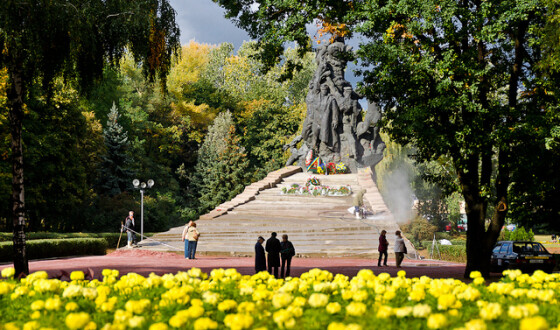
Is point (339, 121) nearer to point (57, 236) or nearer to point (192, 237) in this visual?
point (57, 236)

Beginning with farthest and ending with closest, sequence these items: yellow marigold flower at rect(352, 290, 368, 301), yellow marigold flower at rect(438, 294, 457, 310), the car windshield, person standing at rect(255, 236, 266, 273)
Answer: the car windshield < person standing at rect(255, 236, 266, 273) < yellow marigold flower at rect(352, 290, 368, 301) < yellow marigold flower at rect(438, 294, 457, 310)

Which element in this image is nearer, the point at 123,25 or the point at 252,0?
the point at 123,25

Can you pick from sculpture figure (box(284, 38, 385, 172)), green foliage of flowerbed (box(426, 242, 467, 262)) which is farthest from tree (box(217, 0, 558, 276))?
sculpture figure (box(284, 38, 385, 172))

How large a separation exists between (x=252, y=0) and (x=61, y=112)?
62.6ft

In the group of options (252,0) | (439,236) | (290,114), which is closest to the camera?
(252,0)

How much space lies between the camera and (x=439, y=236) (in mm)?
46625

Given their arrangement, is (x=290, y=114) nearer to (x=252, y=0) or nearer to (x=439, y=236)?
(x=439, y=236)

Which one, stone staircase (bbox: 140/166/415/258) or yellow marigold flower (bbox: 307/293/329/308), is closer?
yellow marigold flower (bbox: 307/293/329/308)

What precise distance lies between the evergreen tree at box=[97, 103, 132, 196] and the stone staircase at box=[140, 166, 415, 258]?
10.8 metres

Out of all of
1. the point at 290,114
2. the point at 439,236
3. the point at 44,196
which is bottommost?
the point at 439,236

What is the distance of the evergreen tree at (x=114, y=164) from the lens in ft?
125

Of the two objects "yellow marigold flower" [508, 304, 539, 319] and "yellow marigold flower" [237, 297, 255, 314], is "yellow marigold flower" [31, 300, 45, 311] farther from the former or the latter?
"yellow marigold flower" [508, 304, 539, 319]

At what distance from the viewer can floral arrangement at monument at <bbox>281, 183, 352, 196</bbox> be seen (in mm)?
33312

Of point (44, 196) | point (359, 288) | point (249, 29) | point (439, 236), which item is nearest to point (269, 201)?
point (44, 196)
